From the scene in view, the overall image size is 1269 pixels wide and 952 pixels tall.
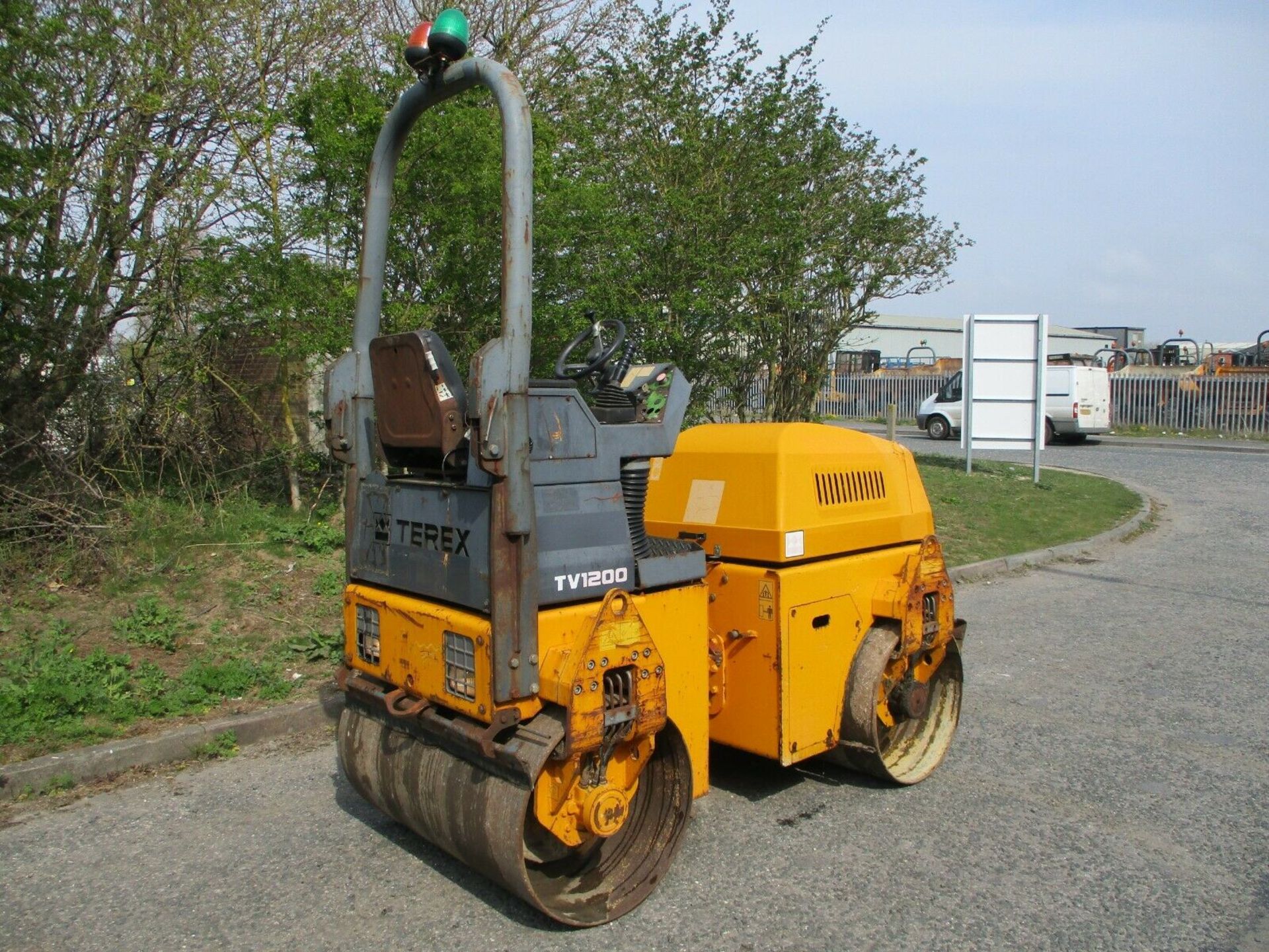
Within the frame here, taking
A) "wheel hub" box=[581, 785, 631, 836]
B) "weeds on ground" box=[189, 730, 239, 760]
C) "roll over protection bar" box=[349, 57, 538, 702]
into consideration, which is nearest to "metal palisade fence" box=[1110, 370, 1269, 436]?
"weeds on ground" box=[189, 730, 239, 760]

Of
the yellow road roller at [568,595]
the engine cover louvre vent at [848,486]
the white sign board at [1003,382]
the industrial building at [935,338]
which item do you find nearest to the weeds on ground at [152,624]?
A: the yellow road roller at [568,595]

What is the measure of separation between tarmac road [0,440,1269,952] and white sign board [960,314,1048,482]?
1023 cm

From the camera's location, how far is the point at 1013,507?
13.3 m

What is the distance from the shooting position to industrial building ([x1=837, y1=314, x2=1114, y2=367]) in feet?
177

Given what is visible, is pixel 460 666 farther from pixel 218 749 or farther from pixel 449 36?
pixel 218 749

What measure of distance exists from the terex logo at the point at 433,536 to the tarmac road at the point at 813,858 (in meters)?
1.29

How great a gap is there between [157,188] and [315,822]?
19.2 ft

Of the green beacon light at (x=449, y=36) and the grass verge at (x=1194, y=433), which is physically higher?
the green beacon light at (x=449, y=36)

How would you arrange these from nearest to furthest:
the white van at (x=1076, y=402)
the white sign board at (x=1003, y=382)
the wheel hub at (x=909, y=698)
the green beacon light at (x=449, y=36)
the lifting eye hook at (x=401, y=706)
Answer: the green beacon light at (x=449, y=36) → the lifting eye hook at (x=401, y=706) → the wheel hub at (x=909, y=698) → the white sign board at (x=1003, y=382) → the white van at (x=1076, y=402)

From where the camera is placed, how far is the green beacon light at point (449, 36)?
3.49 m

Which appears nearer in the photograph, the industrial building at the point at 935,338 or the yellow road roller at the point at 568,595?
the yellow road roller at the point at 568,595

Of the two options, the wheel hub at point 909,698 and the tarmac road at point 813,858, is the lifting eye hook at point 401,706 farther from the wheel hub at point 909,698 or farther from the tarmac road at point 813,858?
the wheel hub at point 909,698

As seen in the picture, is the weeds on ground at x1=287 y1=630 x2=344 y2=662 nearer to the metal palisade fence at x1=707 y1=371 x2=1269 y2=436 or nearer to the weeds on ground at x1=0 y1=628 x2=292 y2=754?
the weeds on ground at x1=0 y1=628 x2=292 y2=754

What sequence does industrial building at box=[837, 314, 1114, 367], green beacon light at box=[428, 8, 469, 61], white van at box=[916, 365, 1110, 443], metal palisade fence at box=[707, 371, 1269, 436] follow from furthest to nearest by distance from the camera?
1. industrial building at box=[837, 314, 1114, 367]
2. metal palisade fence at box=[707, 371, 1269, 436]
3. white van at box=[916, 365, 1110, 443]
4. green beacon light at box=[428, 8, 469, 61]
